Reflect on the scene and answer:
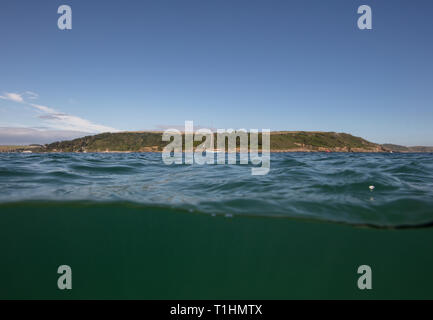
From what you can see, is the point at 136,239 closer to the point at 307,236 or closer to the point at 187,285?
the point at 187,285

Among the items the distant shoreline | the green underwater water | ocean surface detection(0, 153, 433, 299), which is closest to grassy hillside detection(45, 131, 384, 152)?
the distant shoreline

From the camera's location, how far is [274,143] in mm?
113125

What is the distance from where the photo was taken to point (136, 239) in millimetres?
4844

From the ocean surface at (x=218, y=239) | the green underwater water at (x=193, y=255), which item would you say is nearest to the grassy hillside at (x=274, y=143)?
the ocean surface at (x=218, y=239)

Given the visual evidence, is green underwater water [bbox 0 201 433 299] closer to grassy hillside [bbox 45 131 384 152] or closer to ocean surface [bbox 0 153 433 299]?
ocean surface [bbox 0 153 433 299]

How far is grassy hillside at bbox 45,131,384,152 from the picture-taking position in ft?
366

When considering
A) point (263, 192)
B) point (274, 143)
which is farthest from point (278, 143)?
point (263, 192)

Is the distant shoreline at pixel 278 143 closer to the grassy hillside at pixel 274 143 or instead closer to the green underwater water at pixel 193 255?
the grassy hillside at pixel 274 143

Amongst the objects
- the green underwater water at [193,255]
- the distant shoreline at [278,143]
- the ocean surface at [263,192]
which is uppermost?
the distant shoreline at [278,143]

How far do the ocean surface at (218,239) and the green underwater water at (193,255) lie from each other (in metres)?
0.02

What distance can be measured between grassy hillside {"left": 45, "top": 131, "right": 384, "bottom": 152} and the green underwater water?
103m

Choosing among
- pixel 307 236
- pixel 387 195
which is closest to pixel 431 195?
pixel 387 195

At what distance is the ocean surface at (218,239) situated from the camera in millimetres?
3619

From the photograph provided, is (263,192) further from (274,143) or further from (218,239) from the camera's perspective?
(274,143)
